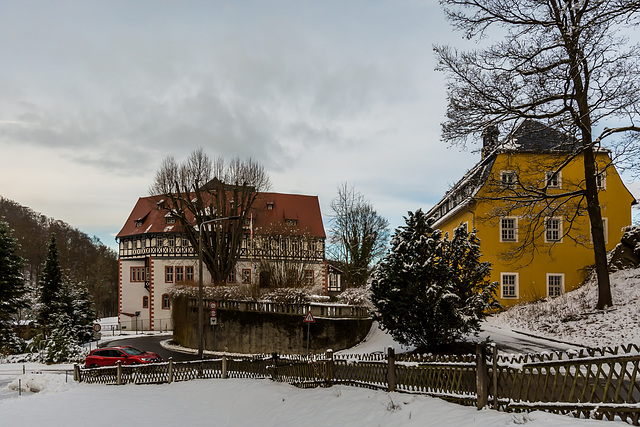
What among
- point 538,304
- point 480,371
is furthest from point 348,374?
point 538,304

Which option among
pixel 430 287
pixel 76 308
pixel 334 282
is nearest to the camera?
pixel 430 287

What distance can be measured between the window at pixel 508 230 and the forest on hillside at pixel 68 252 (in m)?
67.7

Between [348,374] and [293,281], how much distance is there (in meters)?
23.2

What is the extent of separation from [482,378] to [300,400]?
18.6 ft

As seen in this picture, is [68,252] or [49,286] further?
[68,252]

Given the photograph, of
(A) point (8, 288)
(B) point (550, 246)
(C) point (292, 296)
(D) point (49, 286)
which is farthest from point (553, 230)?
(D) point (49, 286)

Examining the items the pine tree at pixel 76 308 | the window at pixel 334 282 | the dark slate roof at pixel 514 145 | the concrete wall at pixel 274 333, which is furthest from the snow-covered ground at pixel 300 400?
the window at pixel 334 282

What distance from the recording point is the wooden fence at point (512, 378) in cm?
688

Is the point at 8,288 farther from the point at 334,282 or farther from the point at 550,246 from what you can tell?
the point at 334,282

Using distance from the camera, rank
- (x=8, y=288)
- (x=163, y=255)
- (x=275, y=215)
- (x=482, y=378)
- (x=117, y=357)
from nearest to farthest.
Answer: (x=482, y=378)
(x=117, y=357)
(x=8, y=288)
(x=163, y=255)
(x=275, y=215)

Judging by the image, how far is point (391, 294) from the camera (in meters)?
19.1

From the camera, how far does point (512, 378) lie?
27.2ft

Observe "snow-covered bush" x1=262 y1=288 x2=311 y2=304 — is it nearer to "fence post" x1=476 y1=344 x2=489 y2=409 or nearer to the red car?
the red car

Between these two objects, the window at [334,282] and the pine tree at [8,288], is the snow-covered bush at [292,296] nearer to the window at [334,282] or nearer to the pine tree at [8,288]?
the pine tree at [8,288]
